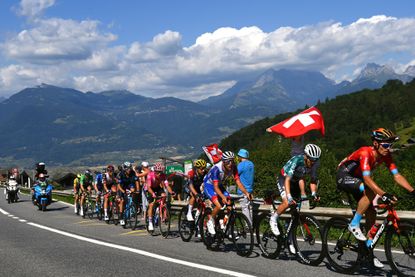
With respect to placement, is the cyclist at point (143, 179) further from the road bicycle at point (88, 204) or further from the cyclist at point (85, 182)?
the cyclist at point (85, 182)

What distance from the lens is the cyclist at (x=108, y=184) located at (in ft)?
52.4

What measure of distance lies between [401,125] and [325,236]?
15754 centimetres

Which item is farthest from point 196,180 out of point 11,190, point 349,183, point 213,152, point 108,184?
point 11,190

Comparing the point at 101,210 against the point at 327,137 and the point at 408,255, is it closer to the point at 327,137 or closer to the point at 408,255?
the point at 408,255

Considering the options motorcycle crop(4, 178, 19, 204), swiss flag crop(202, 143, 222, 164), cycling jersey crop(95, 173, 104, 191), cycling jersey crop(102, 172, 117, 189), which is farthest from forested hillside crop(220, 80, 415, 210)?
swiss flag crop(202, 143, 222, 164)

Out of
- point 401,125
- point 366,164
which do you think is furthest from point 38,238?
point 401,125

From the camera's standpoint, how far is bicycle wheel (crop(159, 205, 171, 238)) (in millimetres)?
11643

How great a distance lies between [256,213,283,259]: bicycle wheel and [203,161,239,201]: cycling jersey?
1233 millimetres

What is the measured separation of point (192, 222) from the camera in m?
10.8

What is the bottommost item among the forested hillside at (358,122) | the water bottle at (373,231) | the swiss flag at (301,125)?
the water bottle at (373,231)

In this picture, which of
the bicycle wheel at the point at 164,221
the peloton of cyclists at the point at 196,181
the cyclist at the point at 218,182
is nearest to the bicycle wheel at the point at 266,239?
the cyclist at the point at 218,182

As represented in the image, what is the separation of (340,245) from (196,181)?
14.8 ft

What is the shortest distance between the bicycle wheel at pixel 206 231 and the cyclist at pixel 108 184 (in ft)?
21.9

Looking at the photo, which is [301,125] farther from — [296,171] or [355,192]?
[355,192]
